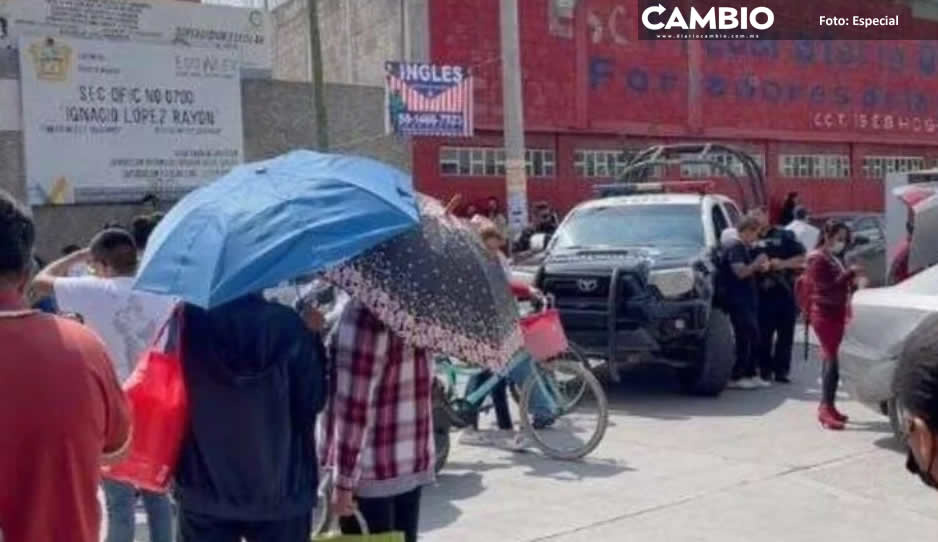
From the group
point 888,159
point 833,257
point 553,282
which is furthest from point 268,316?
point 888,159

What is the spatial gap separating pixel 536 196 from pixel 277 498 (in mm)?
22924

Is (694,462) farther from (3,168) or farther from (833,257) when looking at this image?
(3,168)

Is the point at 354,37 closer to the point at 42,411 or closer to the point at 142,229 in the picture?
the point at 142,229

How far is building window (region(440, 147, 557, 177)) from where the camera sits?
2470 cm

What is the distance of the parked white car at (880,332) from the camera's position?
7453 mm

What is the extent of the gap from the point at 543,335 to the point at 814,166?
27292 millimetres

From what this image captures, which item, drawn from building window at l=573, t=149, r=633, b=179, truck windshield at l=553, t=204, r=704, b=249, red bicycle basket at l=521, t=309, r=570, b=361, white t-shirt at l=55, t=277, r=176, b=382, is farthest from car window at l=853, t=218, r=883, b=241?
white t-shirt at l=55, t=277, r=176, b=382

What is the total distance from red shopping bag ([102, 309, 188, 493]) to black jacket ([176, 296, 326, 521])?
37 millimetres

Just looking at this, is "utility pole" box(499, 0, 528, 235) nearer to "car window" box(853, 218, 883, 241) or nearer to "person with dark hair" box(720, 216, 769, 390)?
"person with dark hair" box(720, 216, 769, 390)

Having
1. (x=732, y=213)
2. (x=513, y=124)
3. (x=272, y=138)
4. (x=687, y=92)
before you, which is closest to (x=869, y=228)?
(x=687, y=92)

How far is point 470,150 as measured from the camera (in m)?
25.1

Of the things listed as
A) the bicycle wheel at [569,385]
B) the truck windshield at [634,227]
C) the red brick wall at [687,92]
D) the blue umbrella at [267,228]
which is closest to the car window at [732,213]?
the truck windshield at [634,227]

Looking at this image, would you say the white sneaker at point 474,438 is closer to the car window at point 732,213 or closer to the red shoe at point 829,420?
the red shoe at point 829,420

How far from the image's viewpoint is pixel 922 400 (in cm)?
165
